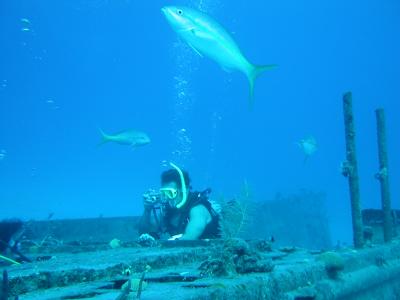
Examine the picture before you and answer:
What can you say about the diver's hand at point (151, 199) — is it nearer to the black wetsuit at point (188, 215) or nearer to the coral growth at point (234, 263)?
the black wetsuit at point (188, 215)

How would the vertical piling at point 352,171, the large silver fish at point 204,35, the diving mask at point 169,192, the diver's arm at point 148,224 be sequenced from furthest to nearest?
the diver's arm at point 148,224 → the diving mask at point 169,192 → the large silver fish at point 204,35 → the vertical piling at point 352,171

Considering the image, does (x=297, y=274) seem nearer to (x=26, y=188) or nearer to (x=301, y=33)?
(x=26, y=188)

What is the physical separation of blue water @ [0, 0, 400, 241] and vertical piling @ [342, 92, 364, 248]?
6931cm

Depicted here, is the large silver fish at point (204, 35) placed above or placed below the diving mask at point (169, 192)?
above

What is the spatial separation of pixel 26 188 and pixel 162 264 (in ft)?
224

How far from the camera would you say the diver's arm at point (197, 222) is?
6.02 meters

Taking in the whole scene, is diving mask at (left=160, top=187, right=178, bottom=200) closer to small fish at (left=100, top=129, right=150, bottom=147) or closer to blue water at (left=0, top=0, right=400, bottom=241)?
small fish at (left=100, top=129, right=150, bottom=147)

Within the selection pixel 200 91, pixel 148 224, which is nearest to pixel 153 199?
pixel 148 224

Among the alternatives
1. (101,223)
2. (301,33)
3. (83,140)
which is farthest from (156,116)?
(101,223)

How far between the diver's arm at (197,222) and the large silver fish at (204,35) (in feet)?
7.66

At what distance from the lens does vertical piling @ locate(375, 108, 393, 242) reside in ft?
19.8

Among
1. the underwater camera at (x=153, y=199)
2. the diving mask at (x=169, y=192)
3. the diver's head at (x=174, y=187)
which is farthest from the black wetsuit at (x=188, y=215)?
the underwater camera at (x=153, y=199)

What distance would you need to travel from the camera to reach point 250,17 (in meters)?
131

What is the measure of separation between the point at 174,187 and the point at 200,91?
14807cm
